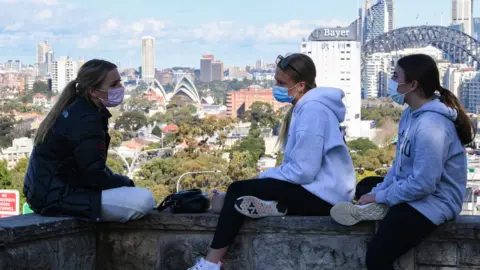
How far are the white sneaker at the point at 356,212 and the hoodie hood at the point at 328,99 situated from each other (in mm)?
388

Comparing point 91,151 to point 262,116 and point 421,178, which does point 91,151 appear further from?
point 262,116

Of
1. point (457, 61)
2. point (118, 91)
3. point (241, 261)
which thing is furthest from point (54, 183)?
point (457, 61)

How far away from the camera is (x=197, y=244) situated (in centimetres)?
374

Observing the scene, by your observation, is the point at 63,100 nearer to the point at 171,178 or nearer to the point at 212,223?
the point at 212,223

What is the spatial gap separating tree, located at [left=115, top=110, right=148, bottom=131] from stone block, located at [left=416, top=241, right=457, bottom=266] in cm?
8412

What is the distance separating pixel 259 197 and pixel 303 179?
19 centimetres

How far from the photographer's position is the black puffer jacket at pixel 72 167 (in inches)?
141

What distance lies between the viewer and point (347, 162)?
11.9 ft

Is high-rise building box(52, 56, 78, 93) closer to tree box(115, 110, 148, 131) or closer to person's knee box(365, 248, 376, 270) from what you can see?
tree box(115, 110, 148, 131)

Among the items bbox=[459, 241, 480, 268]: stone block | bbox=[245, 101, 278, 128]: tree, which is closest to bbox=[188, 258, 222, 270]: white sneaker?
bbox=[459, 241, 480, 268]: stone block

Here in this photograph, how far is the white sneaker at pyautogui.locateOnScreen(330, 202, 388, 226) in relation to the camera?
11.3ft

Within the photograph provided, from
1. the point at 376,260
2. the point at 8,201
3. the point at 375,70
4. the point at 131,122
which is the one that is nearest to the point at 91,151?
the point at 376,260

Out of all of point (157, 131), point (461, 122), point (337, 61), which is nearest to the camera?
point (461, 122)

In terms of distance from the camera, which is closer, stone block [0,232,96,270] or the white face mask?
stone block [0,232,96,270]
